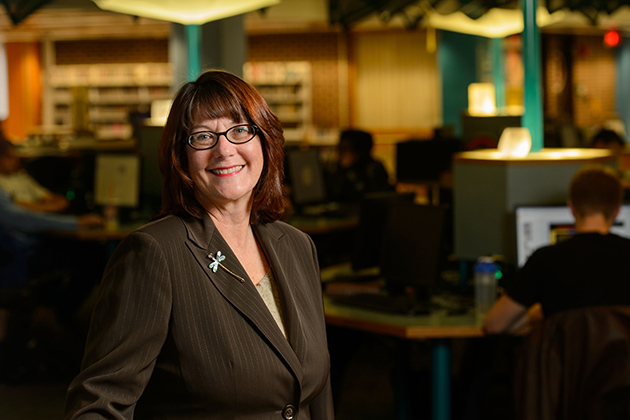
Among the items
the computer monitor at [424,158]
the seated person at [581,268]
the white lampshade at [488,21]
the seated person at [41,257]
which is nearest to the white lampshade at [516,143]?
the seated person at [581,268]

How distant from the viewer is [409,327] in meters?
3.14

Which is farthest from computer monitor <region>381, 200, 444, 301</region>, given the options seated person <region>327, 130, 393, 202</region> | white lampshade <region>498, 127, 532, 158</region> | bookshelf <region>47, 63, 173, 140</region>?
bookshelf <region>47, 63, 173, 140</region>

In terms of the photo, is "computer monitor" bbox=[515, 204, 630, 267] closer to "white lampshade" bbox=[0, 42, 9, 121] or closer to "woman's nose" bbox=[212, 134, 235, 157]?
"woman's nose" bbox=[212, 134, 235, 157]

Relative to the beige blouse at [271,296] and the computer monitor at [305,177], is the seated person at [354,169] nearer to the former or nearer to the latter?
the computer monitor at [305,177]

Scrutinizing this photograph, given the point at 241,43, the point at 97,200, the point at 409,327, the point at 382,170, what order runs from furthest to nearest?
the point at 241,43 < the point at 382,170 < the point at 97,200 < the point at 409,327

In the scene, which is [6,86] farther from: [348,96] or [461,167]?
[461,167]

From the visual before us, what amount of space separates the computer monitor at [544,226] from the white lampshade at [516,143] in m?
0.40

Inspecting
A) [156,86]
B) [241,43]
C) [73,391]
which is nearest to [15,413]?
[73,391]

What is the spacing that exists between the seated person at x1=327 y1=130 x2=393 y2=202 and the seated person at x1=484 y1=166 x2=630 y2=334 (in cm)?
334

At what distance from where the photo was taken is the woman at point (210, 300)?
4.52ft

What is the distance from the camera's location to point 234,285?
1.51 meters

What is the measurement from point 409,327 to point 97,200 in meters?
3.22

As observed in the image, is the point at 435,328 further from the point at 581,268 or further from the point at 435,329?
the point at 581,268

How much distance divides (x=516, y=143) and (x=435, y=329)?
3.90 ft
